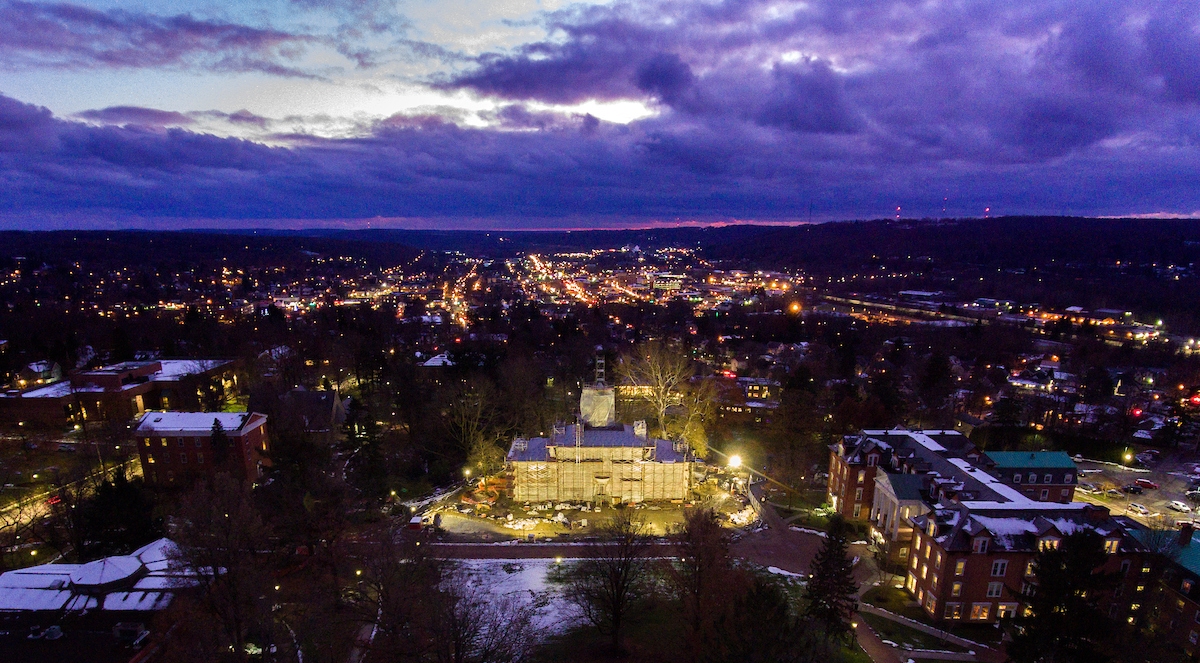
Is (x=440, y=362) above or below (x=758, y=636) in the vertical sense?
below

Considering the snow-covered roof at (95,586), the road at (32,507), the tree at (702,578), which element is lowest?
the road at (32,507)

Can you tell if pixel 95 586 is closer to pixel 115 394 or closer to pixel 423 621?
pixel 423 621

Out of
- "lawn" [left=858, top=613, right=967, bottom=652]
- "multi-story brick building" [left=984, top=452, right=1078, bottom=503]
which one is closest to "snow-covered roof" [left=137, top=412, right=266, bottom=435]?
"lawn" [left=858, top=613, right=967, bottom=652]

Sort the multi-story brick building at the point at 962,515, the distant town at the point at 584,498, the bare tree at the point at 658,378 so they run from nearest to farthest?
the distant town at the point at 584,498 → the multi-story brick building at the point at 962,515 → the bare tree at the point at 658,378

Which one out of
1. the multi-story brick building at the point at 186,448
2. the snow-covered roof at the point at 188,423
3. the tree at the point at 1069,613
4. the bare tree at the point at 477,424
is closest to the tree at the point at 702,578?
the tree at the point at 1069,613

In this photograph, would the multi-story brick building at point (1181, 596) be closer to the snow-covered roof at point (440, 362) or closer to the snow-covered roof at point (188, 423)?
the snow-covered roof at point (188, 423)

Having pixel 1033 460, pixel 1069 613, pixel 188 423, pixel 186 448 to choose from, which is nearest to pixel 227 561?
pixel 186 448
